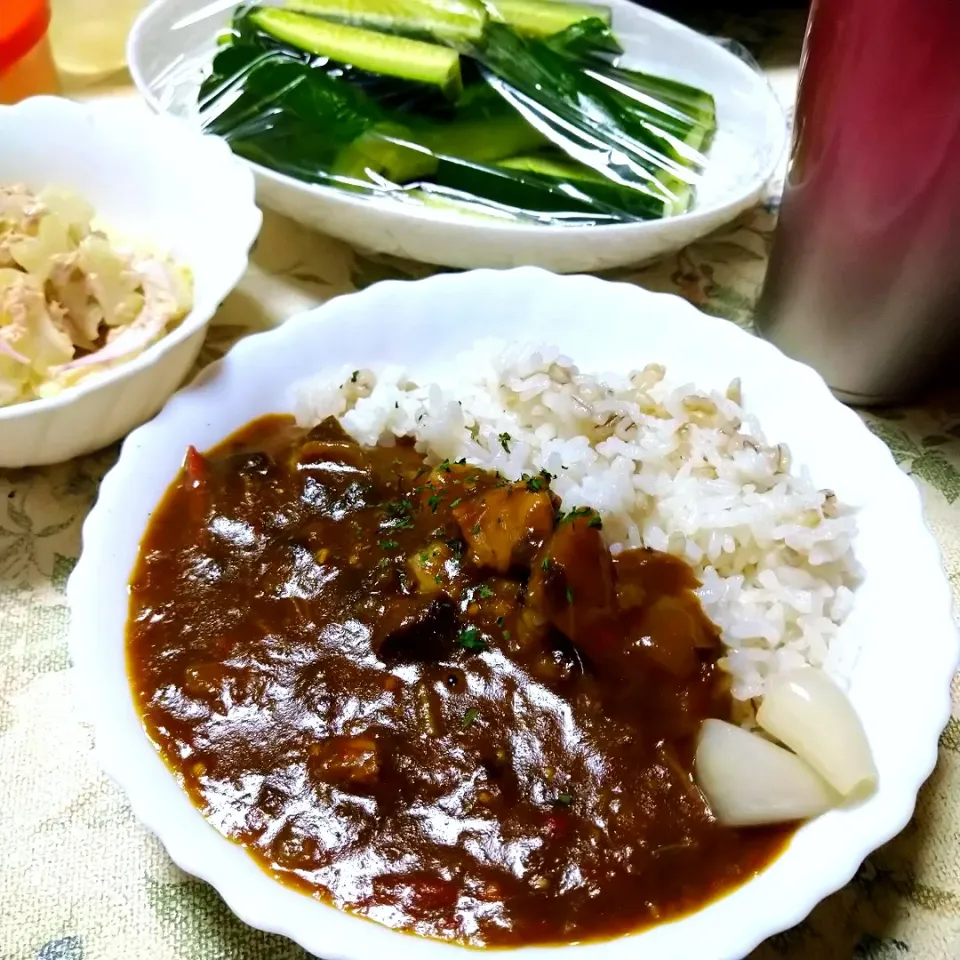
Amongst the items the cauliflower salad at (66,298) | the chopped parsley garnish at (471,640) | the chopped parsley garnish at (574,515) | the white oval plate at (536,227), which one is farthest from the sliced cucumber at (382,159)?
the chopped parsley garnish at (471,640)

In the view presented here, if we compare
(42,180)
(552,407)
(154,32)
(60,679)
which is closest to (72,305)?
(42,180)

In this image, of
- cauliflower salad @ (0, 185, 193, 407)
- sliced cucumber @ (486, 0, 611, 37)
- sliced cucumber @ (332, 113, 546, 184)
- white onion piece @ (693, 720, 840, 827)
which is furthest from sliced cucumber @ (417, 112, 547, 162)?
white onion piece @ (693, 720, 840, 827)

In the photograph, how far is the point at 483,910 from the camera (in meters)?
1.35

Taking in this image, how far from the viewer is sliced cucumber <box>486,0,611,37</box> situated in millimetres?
2967

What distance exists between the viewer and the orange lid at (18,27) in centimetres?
244

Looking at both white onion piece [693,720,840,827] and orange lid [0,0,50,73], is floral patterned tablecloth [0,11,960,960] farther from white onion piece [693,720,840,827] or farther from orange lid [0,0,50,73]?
orange lid [0,0,50,73]

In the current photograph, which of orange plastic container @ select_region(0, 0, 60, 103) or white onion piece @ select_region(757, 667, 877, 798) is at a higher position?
orange plastic container @ select_region(0, 0, 60, 103)

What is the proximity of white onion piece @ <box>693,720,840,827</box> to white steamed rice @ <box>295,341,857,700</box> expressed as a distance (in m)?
0.12

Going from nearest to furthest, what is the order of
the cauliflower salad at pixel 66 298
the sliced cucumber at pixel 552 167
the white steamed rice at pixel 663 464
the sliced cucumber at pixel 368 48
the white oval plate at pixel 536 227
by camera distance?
1. the white steamed rice at pixel 663 464
2. the cauliflower salad at pixel 66 298
3. the white oval plate at pixel 536 227
4. the sliced cucumber at pixel 552 167
5. the sliced cucumber at pixel 368 48

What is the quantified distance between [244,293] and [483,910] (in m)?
1.73

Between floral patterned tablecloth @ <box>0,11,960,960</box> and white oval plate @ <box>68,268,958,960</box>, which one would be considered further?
floral patterned tablecloth @ <box>0,11,960,960</box>

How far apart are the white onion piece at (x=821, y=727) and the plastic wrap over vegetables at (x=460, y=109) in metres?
1.32

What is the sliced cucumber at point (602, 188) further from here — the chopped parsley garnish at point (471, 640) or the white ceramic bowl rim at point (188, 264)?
the chopped parsley garnish at point (471, 640)

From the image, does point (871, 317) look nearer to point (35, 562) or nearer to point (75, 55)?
point (35, 562)
